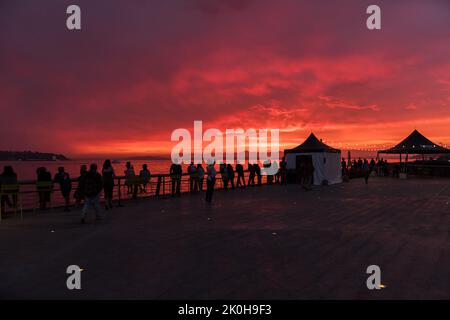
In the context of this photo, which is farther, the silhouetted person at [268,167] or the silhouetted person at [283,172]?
the silhouetted person at [268,167]

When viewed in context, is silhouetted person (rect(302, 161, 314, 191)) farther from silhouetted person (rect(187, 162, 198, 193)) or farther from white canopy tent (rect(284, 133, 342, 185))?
silhouetted person (rect(187, 162, 198, 193))

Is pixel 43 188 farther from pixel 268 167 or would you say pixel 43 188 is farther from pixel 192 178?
pixel 268 167

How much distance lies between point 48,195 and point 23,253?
7975 mm

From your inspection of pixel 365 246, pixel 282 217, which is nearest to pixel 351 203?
pixel 282 217

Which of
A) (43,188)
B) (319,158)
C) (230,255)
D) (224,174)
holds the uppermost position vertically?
(319,158)

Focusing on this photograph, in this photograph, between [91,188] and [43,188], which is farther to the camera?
[43,188]

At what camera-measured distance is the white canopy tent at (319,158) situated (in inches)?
1059

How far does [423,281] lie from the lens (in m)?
5.25

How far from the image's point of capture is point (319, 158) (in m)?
27.0

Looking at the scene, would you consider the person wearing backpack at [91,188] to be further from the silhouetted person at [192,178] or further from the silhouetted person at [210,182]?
the silhouetted person at [192,178]

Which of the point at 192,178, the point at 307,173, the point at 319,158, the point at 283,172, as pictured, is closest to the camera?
the point at 192,178

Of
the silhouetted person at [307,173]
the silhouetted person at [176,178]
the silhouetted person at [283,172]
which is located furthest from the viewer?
the silhouetted person at [283,172]

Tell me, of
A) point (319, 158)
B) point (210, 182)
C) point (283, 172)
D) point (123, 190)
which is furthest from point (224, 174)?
point (319, 158)

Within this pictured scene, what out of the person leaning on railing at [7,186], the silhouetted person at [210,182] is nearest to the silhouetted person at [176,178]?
the silhouetted person at [210,182]
